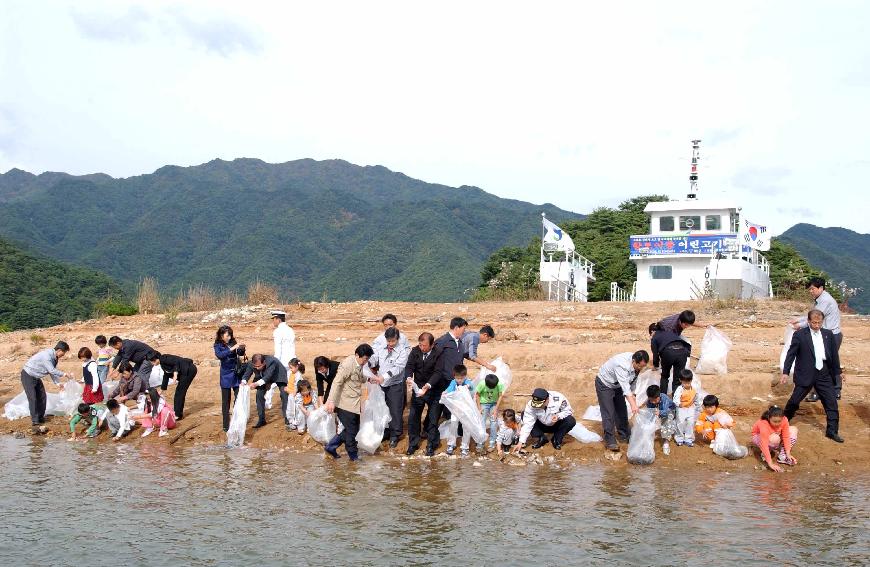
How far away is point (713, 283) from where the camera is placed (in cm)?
2794

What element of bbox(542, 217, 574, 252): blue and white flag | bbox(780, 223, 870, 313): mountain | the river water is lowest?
the river water

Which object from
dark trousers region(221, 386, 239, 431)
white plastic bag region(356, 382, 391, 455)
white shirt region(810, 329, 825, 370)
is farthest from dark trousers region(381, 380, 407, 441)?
white shirt region(810, 329, 825, 370)

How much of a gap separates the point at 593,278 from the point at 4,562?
27817 mm

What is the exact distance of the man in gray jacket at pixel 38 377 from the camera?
13016 mm

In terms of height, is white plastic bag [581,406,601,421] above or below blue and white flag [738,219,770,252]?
below

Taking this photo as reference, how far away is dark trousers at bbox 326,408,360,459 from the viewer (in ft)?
34.3

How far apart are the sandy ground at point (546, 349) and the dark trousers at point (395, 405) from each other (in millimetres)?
248

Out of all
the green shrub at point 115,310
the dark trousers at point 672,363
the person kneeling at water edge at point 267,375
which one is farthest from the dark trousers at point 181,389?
the green shrub at point 115,310

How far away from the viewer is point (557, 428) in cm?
1080

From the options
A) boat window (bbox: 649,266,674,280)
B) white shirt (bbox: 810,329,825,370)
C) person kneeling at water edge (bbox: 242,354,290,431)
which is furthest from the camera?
boat window (bbox: 649,266,674,280)

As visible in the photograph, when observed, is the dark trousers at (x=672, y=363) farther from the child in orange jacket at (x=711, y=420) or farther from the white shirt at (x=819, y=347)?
the white shirt at (x=819, y=347)

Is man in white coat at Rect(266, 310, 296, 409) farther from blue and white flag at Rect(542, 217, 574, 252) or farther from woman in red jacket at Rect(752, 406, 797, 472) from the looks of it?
blue and white flag at Rect(542, 217, 574, 252)

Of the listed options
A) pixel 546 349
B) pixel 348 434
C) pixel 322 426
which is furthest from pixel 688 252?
pixel 348 434

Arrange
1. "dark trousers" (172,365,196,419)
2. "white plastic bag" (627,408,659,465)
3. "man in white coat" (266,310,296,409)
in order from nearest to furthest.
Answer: "white plastic bag" (627,408,659,465) → "man in white coat" (266,310,296,409) → "dark trousers" (172,365,196,419)
